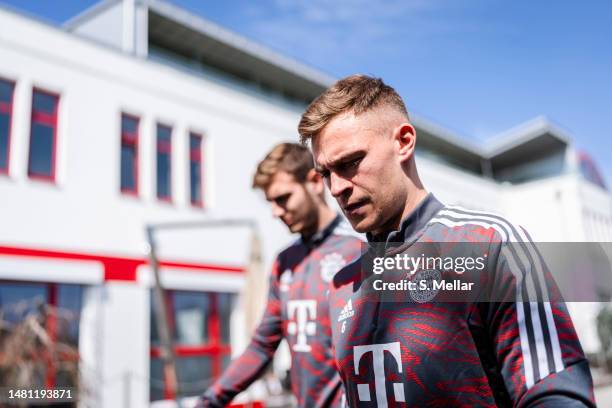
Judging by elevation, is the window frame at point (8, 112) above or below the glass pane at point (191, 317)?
above

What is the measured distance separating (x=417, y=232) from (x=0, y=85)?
10129 mm

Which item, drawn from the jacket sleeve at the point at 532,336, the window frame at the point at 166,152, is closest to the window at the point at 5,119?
the window frame at the point at 166,152

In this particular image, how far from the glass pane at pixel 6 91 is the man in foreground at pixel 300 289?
851cm

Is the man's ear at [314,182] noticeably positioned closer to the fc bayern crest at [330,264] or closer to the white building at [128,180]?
the fc bayern crest at [330,264]

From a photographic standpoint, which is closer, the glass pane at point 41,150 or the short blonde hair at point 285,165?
the short blonde hair at point 285,165

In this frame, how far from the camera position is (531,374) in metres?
1.21

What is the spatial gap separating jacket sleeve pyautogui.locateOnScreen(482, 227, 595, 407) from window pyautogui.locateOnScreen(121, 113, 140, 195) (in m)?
10.9

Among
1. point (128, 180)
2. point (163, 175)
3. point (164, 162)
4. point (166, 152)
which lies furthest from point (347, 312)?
point (166, 152)

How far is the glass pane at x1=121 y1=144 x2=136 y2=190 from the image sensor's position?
38.1ft

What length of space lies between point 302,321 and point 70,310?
8.58 metres

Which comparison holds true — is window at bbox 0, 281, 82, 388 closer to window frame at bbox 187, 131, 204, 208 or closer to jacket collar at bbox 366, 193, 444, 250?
window frame at bbox 187, 131, 204, 208

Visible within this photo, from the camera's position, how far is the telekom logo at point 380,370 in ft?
4.73

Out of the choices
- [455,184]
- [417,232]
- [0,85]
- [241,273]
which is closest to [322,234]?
[417,232]

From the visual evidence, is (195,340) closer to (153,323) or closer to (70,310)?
(153,323)
